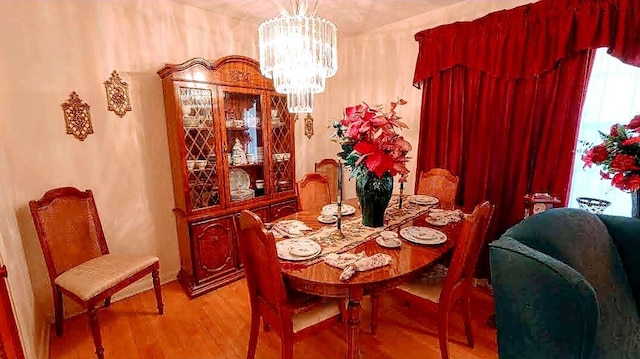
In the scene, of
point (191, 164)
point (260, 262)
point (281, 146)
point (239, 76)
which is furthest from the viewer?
point (281, 146)

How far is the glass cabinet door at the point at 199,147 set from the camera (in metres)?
2.31

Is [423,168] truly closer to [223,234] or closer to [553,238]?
[553,238]

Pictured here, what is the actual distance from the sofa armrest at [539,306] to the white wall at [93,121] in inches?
85.7

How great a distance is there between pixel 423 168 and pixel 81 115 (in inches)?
113

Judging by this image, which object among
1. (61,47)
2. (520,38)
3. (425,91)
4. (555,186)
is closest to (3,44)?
(61,47)

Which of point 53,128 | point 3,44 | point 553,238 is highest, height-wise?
point 3,44

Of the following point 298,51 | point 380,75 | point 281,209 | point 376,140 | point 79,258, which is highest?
point 380,75

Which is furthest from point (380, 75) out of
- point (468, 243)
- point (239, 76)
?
point (468, 243)

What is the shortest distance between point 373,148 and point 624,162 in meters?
1.23

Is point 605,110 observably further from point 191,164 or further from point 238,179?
point 191,164

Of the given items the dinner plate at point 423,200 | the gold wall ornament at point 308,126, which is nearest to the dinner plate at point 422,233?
the dinner plate at point 423,200

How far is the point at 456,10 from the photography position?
99.0 inches

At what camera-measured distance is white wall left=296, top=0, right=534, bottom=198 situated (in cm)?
261

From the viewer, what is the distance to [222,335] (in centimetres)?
198
